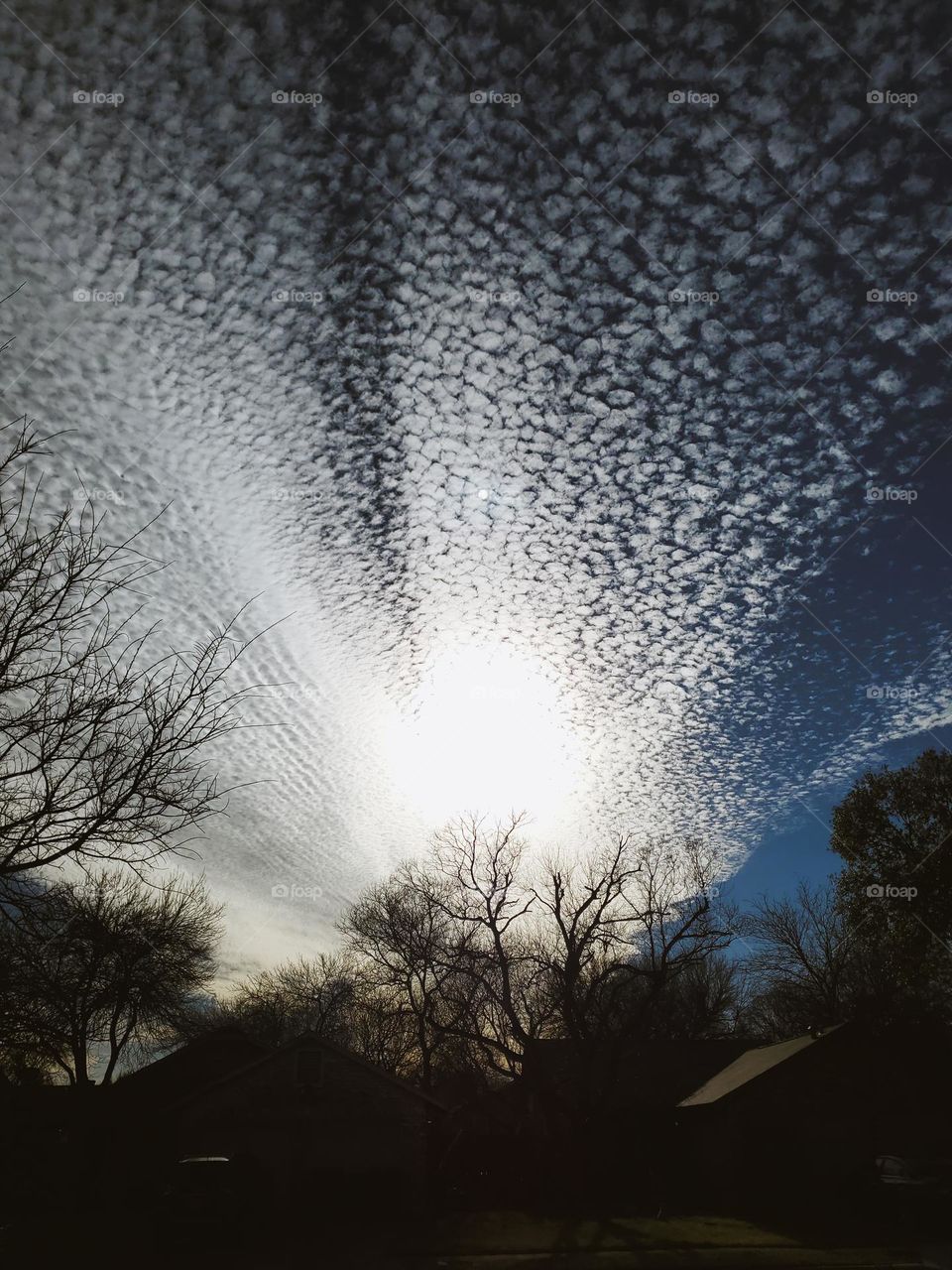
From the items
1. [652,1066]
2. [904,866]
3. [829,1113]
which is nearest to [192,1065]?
[652,1066]

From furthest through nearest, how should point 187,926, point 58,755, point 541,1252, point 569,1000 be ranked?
point 187,926, point 569,1000, point 541,1252, point 58,755

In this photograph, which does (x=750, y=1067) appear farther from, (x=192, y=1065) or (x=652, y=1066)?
(x=192, y=1065)

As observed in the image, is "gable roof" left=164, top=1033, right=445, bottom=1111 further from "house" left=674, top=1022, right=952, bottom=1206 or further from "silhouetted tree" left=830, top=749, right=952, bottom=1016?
"silhouetted tree" left=830, top=749, right=952, bottom=1016

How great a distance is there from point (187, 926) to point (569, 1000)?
16.6m

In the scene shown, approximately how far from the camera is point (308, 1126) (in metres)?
24.9

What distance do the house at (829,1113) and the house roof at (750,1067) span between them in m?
0.10

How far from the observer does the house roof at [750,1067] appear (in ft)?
89.1

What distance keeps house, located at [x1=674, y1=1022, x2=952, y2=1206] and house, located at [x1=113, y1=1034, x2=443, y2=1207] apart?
36.5 feet

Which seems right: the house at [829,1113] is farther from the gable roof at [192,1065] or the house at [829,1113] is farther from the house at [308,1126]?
the gable roof at [192,1065]

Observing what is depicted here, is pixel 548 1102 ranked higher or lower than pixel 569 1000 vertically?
lower

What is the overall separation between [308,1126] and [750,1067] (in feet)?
55.9

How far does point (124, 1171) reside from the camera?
26969 mm

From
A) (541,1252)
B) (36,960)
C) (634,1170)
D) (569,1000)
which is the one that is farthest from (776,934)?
(36,960)

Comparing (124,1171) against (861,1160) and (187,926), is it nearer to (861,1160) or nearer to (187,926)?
(187,926)
